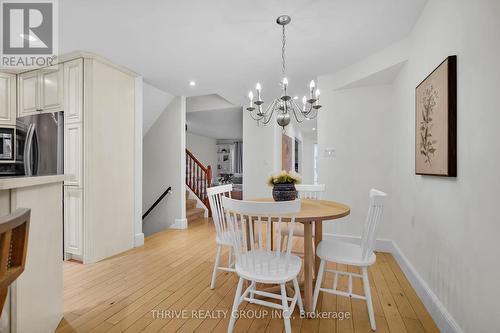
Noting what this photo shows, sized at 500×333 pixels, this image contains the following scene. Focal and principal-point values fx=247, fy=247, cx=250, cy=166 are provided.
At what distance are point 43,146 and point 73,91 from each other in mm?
771

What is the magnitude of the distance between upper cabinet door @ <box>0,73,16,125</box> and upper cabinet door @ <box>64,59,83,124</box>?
96cm

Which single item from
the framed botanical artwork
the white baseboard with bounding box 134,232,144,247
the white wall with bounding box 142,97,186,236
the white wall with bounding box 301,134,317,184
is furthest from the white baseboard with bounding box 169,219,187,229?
the white wall with bounding box 301,134,317,184

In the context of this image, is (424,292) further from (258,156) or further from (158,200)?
(158,200)

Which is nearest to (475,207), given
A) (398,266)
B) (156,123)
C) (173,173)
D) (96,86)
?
(398,266)

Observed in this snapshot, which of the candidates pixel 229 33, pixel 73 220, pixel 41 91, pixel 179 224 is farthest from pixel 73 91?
pixel 179 224

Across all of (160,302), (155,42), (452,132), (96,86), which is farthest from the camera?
(96,86)

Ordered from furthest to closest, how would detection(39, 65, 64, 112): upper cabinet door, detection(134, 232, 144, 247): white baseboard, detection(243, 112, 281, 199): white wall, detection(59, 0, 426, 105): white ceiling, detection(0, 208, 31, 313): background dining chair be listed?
detection(243, 112, 281, 199): white wall
detection(134, 232, 144, 247): white baseboard
detection(39, 65, 64, 112): upper cabinet door
detection(59, 0, 426, 105): white ceiling
detection(0, 208, 31, 313): background dining chair

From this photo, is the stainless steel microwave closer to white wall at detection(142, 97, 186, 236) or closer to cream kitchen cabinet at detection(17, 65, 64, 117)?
cream kitchen cabinet at detection(17, 65, 64, 117)

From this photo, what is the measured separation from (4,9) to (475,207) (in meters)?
3.76

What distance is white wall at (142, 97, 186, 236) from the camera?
448 cm

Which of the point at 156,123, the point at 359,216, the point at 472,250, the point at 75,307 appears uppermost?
the point at 156,123

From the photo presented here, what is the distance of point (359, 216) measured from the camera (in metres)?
3.39

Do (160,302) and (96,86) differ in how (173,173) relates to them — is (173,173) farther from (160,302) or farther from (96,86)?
(160,302)

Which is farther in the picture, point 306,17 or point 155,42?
point 155,42
